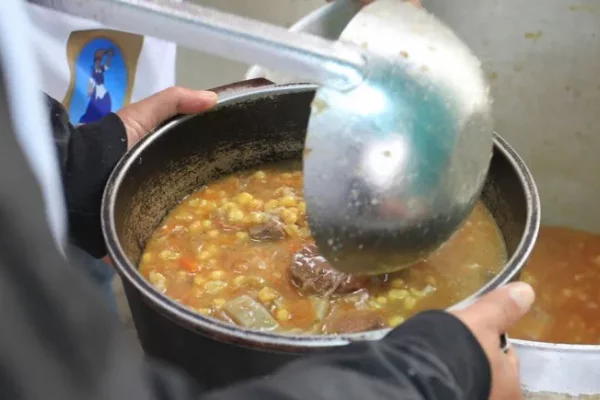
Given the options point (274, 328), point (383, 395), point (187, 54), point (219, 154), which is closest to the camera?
point (383, 395)

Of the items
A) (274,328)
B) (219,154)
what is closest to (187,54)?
(219,154)

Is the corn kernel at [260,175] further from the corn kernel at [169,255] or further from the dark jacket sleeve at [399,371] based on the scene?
the dark jacket sleeve at [399,371]

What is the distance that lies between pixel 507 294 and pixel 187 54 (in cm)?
125

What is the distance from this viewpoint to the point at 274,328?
0.78 meters

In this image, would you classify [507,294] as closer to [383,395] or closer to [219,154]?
[383,395]

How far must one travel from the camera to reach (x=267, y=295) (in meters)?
0.81

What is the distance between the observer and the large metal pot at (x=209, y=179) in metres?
0.61

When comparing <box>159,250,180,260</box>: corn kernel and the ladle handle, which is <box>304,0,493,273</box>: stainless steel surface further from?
<box>159,250,180,260</box>: corn kernel

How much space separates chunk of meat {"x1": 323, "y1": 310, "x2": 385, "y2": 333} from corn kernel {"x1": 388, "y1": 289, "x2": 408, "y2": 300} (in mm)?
35

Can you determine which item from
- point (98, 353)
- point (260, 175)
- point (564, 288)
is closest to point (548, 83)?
point (564, 288)

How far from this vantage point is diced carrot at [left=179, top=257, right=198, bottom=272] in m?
0.88

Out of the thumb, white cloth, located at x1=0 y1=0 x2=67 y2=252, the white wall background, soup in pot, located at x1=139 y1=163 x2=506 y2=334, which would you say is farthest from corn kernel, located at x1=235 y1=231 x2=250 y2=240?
the white wall background

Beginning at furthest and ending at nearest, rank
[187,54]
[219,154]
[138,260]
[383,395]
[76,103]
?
1. [187,54]
2. [76,103]
3. [219,154]
4. [138,260]
5. [383,395]

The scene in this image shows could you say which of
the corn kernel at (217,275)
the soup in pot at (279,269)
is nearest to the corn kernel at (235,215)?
the soup in pot at (279,269)
